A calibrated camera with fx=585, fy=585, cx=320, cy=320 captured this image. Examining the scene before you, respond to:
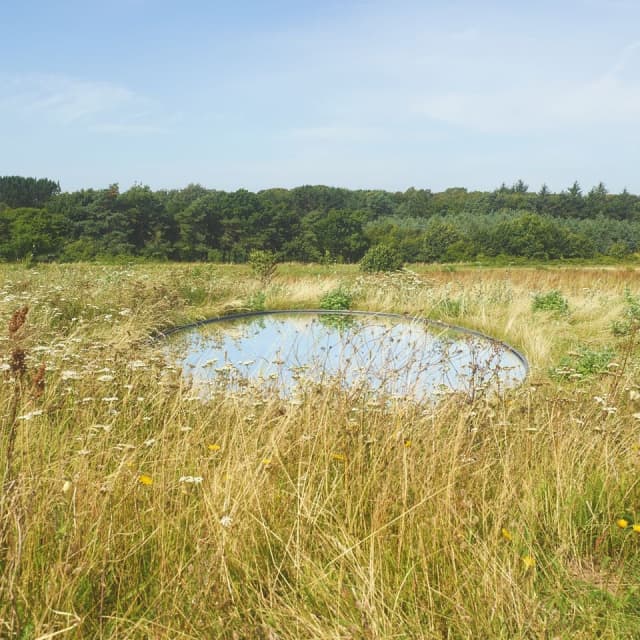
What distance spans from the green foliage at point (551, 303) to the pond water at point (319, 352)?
5.73ft

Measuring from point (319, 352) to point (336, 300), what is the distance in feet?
13.4

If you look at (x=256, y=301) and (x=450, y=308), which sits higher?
(x=450, y=308)

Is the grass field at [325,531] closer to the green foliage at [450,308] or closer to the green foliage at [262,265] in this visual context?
the green foliage at [450,308]

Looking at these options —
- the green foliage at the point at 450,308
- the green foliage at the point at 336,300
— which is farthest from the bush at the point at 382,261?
the green foliage at the point at 450,308

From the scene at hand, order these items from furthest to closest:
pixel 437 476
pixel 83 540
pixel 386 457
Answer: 1. pixel 386 457
2. pixel 437 476
3. pixel 83 540

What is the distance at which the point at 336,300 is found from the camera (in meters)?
10.4

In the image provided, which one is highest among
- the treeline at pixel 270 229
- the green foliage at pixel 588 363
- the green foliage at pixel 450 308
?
the treeline at pixel 270 229

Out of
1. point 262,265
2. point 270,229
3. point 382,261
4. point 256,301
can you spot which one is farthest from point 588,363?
point 270,229

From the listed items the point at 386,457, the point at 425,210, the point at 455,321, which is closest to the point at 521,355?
the point at 455,321

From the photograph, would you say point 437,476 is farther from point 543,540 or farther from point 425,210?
point 425,210

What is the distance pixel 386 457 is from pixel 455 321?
710 centimetres

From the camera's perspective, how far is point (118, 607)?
1504mm

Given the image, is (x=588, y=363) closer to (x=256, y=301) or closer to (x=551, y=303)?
(x=551, y=303)

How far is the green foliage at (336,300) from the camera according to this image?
10328mm
